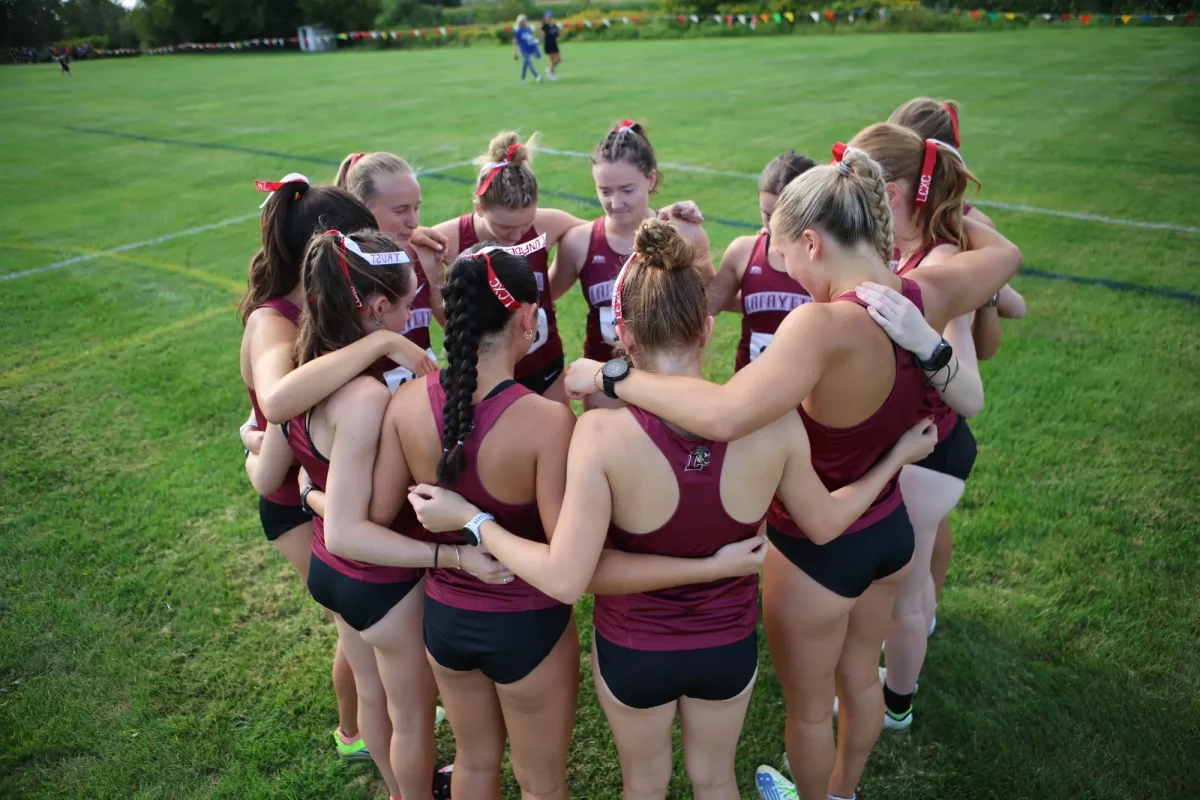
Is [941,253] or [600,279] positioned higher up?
[941,253]

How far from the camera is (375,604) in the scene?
99.3 inches

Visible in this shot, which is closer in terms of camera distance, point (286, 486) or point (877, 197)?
point (877, 197)

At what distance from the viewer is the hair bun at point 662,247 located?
216 centimetres

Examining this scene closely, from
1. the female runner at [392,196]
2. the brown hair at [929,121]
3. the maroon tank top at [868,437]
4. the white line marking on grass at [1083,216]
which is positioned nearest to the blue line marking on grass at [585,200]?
the white line marking on grass at [1083,216]

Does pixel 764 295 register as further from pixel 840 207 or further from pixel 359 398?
pixel 359 398

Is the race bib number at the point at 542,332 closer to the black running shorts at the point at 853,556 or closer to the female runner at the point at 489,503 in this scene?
the female runner at the point at 489,503

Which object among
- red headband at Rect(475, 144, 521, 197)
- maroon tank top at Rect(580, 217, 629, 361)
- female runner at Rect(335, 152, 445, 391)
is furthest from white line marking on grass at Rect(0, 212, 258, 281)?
maroon tank top at Rect(580, 217, 629, 361)

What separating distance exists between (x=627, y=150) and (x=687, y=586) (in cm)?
229

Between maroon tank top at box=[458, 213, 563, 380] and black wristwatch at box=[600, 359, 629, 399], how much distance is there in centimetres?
172

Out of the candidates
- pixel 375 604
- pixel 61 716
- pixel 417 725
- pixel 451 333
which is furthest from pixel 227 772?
pixel 451 333

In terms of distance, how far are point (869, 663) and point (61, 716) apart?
3475mm

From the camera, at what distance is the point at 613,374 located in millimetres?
2143

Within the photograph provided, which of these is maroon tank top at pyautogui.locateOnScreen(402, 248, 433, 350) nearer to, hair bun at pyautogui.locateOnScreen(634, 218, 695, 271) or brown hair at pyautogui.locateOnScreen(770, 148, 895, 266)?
hair bun at pyautogui.locateOnScreen(634, 218, 695, 271)

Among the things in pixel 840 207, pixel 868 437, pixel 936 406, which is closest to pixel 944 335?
pixel 936 406
